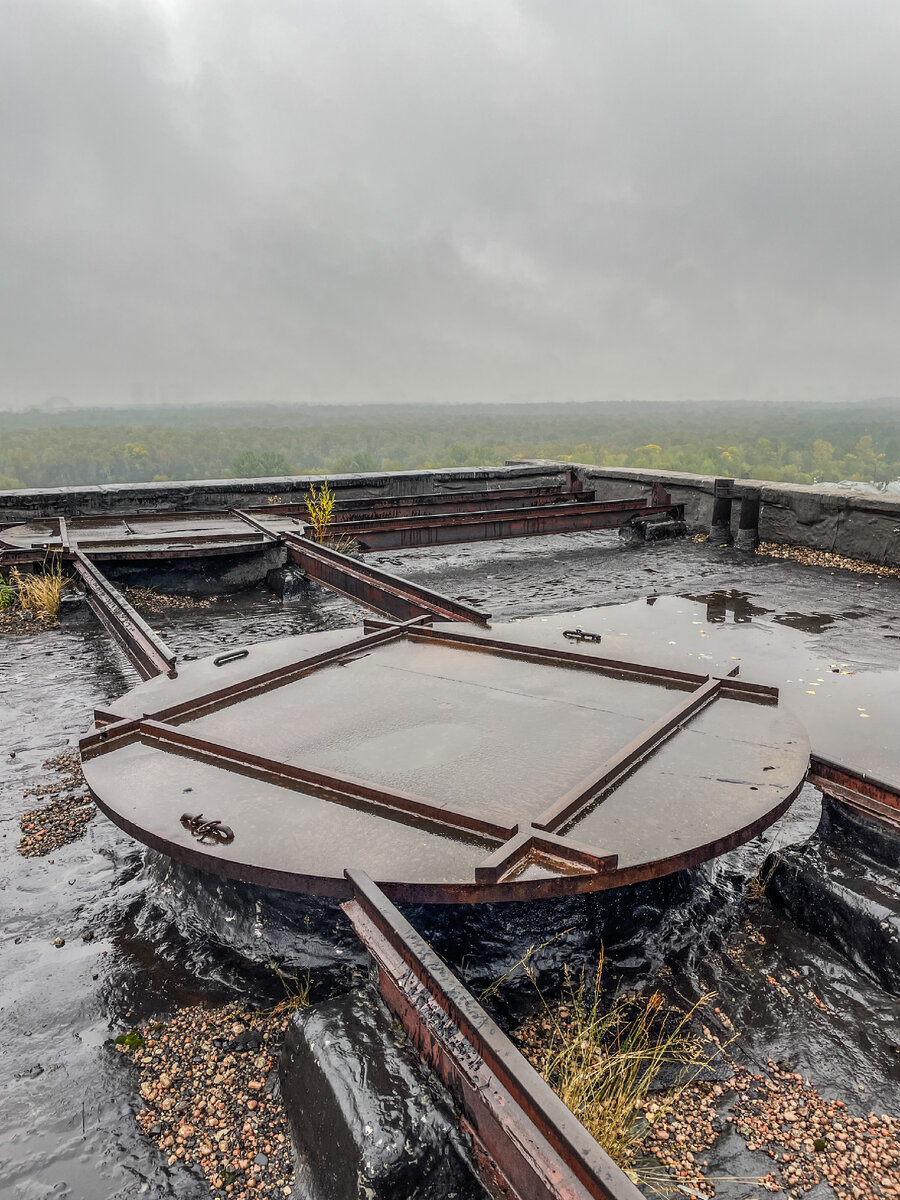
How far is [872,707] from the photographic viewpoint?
13.9ft

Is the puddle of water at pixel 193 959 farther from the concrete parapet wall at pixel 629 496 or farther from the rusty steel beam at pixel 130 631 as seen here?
the concrete parapet wall at pixel 629 496

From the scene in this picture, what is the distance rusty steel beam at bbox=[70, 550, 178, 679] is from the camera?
3.71 m

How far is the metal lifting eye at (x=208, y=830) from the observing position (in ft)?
6.58

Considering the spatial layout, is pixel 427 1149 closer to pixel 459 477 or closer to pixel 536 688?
pixel 536 688

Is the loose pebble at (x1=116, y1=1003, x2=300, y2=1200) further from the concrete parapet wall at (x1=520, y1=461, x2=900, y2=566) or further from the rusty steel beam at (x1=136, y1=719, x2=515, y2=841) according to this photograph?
the concrete parapet wall at (x1=520, y1=461, x2=900, y2=566)

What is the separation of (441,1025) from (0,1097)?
4.00ft

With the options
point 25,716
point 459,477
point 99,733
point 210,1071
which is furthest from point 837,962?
point 459,477

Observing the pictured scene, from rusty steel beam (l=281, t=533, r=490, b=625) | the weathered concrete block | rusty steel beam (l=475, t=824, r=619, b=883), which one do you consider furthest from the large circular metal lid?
rusty steel beam (l=281, t=533, r=490, b=625)

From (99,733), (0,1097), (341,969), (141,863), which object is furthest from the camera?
(141,863)

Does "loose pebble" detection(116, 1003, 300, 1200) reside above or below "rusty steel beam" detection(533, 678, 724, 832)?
below

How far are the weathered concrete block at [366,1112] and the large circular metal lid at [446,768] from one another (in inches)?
12.6

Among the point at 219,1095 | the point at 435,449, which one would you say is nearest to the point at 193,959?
the point at 219,1095

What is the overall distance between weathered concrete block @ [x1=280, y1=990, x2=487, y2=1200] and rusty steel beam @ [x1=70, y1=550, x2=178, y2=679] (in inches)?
75.4

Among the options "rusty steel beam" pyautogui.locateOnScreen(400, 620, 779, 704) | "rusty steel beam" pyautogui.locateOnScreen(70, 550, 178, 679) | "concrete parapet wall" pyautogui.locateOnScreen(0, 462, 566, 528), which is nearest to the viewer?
"rusty steel beam" pyautogui.locateOnScreen(400, 620, 779, 704)
